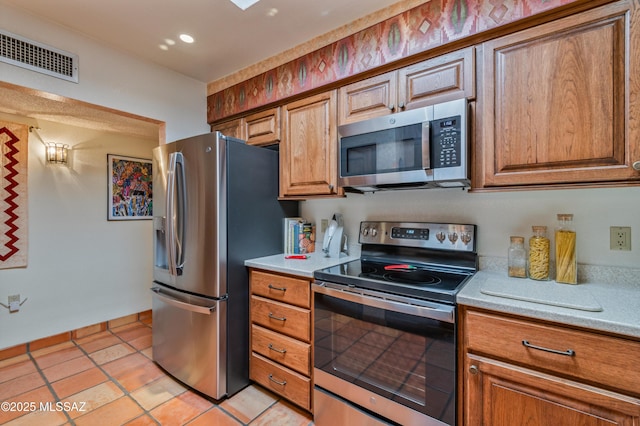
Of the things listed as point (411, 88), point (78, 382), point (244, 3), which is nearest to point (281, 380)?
point (78, 382)

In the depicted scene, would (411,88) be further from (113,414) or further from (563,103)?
(113,414)

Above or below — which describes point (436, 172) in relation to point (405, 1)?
below

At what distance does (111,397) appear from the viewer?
1918 millimetres

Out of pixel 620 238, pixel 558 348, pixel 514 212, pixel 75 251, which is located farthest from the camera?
pixel 75 251

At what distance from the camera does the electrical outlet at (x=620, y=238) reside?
1.35 meters

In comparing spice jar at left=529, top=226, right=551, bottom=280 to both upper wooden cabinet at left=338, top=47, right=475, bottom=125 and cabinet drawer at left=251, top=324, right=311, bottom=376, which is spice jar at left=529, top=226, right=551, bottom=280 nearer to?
upper wooden cabinet at left=338, top=47, right=475, bottom=125

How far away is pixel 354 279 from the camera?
148cm

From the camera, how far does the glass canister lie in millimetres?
1379

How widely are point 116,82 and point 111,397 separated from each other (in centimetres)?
220

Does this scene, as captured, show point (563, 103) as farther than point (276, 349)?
No


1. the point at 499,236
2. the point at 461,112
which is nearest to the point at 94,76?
the point at 461,112

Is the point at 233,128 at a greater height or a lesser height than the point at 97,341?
greater

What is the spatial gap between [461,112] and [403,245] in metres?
0.86

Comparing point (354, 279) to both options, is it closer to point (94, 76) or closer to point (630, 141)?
point (630, 141)
